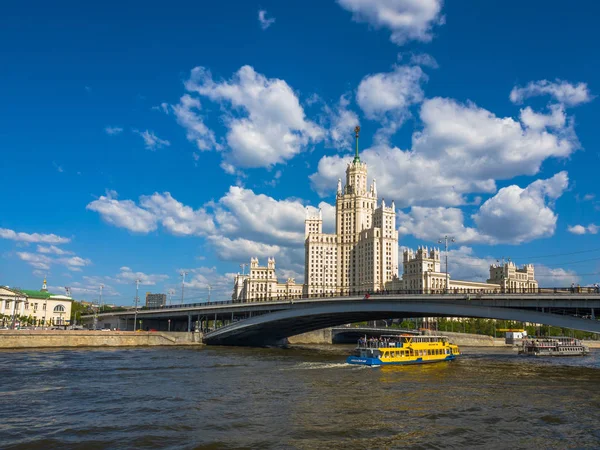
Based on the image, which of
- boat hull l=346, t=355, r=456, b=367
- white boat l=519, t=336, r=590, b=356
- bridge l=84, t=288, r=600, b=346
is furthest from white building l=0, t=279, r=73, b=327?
white boat l=519, t=336, r=590, b=356

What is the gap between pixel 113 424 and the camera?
31938mm

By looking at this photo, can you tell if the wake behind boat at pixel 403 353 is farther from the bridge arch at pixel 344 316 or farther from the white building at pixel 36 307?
the white building at pixel 36 307

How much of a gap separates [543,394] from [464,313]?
2929 centimetres

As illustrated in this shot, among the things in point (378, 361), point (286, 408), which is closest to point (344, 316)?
point (378, 361)

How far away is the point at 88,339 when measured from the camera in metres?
94.3

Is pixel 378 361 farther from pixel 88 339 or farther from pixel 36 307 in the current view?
pixel 36 307

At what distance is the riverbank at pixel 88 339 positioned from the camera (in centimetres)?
8450

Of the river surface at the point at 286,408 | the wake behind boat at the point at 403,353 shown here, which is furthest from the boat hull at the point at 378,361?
the river surface at the point at 286,408

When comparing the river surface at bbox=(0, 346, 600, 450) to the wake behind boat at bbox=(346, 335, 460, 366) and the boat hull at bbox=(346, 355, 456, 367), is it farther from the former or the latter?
the wake behind boat at bbox=(346, 335, 460, 366)

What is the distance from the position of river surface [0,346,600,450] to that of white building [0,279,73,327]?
312 feet

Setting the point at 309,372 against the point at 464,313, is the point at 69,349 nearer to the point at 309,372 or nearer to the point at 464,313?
the point at 309,372

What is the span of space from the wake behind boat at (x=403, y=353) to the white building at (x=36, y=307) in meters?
107

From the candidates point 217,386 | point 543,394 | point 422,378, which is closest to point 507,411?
point 543,394

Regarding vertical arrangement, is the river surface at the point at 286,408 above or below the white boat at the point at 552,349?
below
